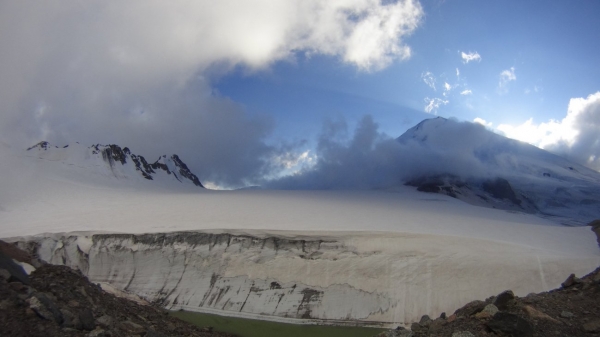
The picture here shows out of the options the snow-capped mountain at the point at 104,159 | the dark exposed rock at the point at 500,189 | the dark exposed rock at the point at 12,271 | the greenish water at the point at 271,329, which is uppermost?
the snow-capped mountain at the point at 104,159

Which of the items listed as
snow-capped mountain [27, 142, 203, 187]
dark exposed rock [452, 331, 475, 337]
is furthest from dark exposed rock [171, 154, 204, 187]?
dark exposed rock [452, 331, 475, 337]

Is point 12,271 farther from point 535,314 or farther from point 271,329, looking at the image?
point 535,314

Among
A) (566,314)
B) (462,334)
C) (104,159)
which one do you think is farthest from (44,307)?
(104,159)

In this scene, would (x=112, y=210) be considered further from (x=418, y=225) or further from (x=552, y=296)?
(x=552, y=296)

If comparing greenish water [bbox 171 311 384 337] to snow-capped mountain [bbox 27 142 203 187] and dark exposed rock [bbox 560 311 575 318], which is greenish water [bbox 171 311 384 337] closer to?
dark exposed rock [bbox 560 311 575 318]

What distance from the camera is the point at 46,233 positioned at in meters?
19.9

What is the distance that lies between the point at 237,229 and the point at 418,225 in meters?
9.84

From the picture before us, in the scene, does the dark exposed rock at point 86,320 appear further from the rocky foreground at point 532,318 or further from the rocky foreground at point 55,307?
the rocky foreground at point 532,318

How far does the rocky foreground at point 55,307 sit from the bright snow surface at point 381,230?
8.41 metres

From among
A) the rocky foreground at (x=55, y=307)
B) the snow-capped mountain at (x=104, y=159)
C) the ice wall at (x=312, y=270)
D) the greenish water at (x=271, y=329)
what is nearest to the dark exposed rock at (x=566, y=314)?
the greenish water at (x=271, y=329)

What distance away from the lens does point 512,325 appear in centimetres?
658

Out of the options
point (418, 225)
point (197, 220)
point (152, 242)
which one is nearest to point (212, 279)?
point (152, 242)

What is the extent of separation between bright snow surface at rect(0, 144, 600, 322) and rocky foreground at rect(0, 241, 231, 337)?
841 cm

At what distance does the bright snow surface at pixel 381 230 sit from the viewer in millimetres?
14758
